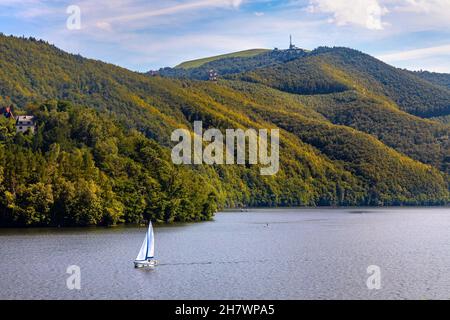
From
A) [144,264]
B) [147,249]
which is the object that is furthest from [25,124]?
[144,264]

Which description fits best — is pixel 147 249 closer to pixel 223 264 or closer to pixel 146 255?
pixel 146 255

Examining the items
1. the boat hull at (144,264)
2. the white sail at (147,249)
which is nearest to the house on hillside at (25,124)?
the white sail at (147,249)

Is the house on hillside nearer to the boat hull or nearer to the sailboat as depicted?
the sailboat

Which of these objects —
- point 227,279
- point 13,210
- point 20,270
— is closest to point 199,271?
point 227,279

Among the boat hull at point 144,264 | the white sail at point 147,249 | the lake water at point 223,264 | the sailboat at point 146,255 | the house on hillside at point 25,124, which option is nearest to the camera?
the lake water at point 223,264

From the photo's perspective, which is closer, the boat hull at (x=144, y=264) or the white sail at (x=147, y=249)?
the boat hull at (x=144, y=264)

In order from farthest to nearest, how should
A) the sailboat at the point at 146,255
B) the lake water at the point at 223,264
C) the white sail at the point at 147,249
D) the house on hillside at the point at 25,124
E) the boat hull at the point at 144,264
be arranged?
the house on hillside at the point at 25,124 < the white sail at the point at 147,249 < the sailboat at the point at 146,255 < the boat hull at the point at 144,264 < the lake water at the point at 223,264

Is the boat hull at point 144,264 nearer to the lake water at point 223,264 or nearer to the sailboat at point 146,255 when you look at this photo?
the sailboat at point 146,255

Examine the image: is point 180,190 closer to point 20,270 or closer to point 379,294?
point 20,270
